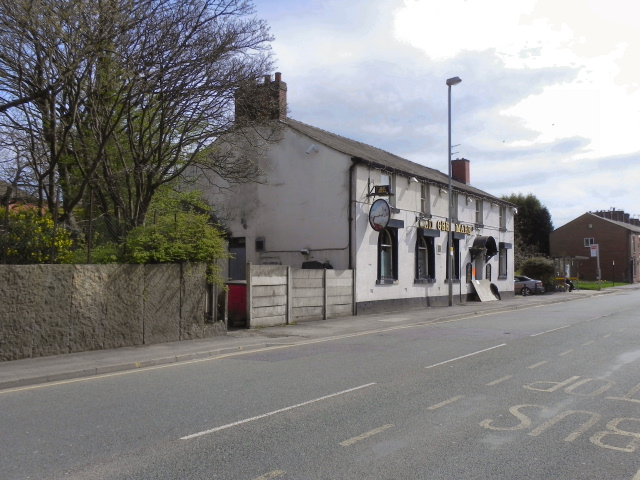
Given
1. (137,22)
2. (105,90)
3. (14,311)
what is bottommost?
(14,311)

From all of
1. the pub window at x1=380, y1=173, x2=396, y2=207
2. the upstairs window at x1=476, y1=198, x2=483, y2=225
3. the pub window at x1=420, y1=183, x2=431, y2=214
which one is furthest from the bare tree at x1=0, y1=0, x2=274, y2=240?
the upstairs window at x1=476, y1=198, x2=483, y2=225

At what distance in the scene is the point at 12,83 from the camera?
13961mm

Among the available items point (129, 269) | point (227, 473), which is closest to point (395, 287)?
point (129, 269)

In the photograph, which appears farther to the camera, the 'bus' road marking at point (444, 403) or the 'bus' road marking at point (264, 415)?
the 'bus' road marking at point (444, 403)

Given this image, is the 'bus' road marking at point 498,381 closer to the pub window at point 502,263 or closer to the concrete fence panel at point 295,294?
the concrete fence panel at point 295,294

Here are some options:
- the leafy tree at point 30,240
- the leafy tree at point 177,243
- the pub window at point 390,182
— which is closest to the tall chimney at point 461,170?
the pub window at point 390,182

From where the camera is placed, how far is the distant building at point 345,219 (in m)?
22.9

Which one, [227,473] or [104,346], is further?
[104,346]

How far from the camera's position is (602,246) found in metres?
73.4

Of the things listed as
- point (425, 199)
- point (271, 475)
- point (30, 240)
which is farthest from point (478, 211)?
point (271, 475)

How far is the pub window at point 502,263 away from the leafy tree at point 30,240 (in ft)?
96.9

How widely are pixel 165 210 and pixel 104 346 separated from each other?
300 inches

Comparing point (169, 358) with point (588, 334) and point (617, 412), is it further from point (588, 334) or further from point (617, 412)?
point (588, 334)

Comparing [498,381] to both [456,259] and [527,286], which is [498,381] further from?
[527,286]
